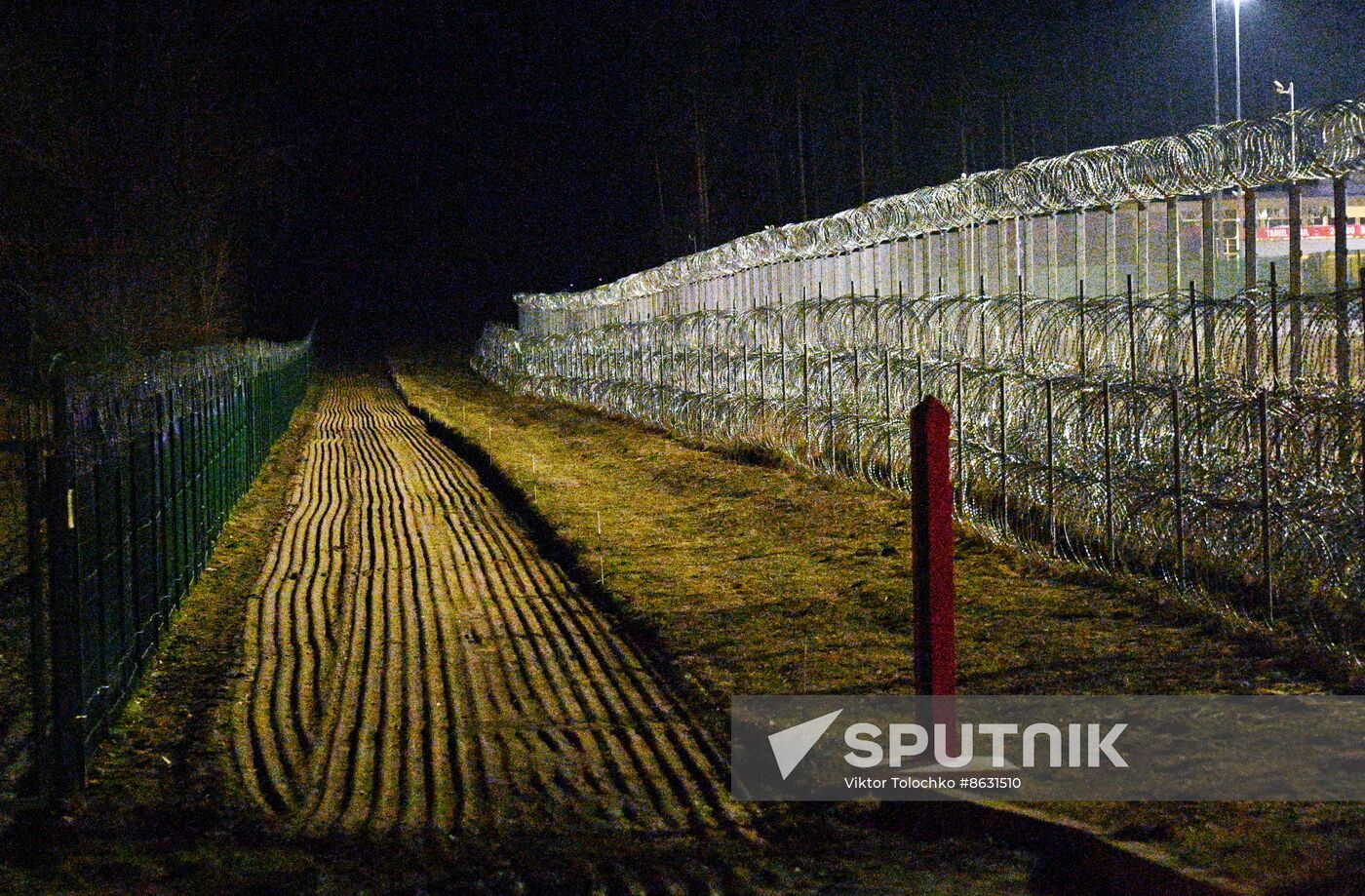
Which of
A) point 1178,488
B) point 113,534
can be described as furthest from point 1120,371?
point 113,534

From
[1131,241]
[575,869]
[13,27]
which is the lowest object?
[575,869]

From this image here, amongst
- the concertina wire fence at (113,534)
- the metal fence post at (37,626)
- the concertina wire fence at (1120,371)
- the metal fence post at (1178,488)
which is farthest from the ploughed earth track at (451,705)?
the concertina wire fence at (1120,371)

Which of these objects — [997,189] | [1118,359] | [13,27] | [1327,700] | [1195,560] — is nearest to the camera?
[1327,700]

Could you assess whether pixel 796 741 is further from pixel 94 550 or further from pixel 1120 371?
pixel 1120 371

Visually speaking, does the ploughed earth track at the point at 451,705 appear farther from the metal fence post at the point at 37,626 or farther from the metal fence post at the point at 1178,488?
the metal fence post at the point at 1178,488

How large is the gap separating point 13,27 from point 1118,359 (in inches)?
840

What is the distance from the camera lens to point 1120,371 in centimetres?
1187

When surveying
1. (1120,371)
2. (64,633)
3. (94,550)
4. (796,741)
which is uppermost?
(1120,371)

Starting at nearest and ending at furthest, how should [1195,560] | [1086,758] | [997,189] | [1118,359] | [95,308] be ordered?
[1086,758]
[1195,560]
[1118,359]
[997,189]
[95,308]

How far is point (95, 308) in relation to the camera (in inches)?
1158

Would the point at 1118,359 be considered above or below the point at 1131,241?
below

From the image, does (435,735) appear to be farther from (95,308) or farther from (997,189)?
(95,308)

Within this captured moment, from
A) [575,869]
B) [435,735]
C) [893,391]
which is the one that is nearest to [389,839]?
[575,869]

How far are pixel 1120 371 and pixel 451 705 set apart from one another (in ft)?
21.1
